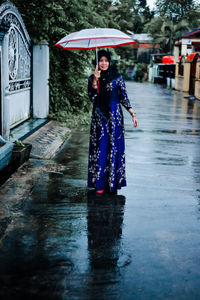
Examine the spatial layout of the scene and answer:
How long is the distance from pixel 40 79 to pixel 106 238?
8132mm

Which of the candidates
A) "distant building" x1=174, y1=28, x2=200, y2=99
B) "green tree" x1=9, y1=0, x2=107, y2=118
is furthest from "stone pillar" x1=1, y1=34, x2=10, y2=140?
"distant building" x1=174, y1=28, x2=200, y2=99

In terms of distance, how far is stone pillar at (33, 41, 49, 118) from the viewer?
11.9m

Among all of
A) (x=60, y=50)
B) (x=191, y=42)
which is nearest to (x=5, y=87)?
(x=60, y=50)

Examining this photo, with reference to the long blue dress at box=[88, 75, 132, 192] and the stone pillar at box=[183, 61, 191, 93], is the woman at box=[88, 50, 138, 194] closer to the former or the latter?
the long blue dress at box=[88, 75, 132, 192]

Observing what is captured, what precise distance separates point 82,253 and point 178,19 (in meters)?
63.7

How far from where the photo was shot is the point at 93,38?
5793 millimetres

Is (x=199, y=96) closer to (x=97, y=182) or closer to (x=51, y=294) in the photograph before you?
(x=97, y=182)

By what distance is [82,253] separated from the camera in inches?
160

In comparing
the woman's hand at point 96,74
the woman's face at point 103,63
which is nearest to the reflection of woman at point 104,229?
the woman's hand at point 96,74

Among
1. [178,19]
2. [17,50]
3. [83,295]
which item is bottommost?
[83,295]

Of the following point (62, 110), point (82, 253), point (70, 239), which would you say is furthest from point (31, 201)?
point (62, 110)

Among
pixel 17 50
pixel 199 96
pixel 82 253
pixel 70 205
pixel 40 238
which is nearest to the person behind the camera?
pixel 82 253

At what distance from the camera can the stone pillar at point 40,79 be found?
1188 centimetres

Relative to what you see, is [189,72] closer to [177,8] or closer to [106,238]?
[106,238]
